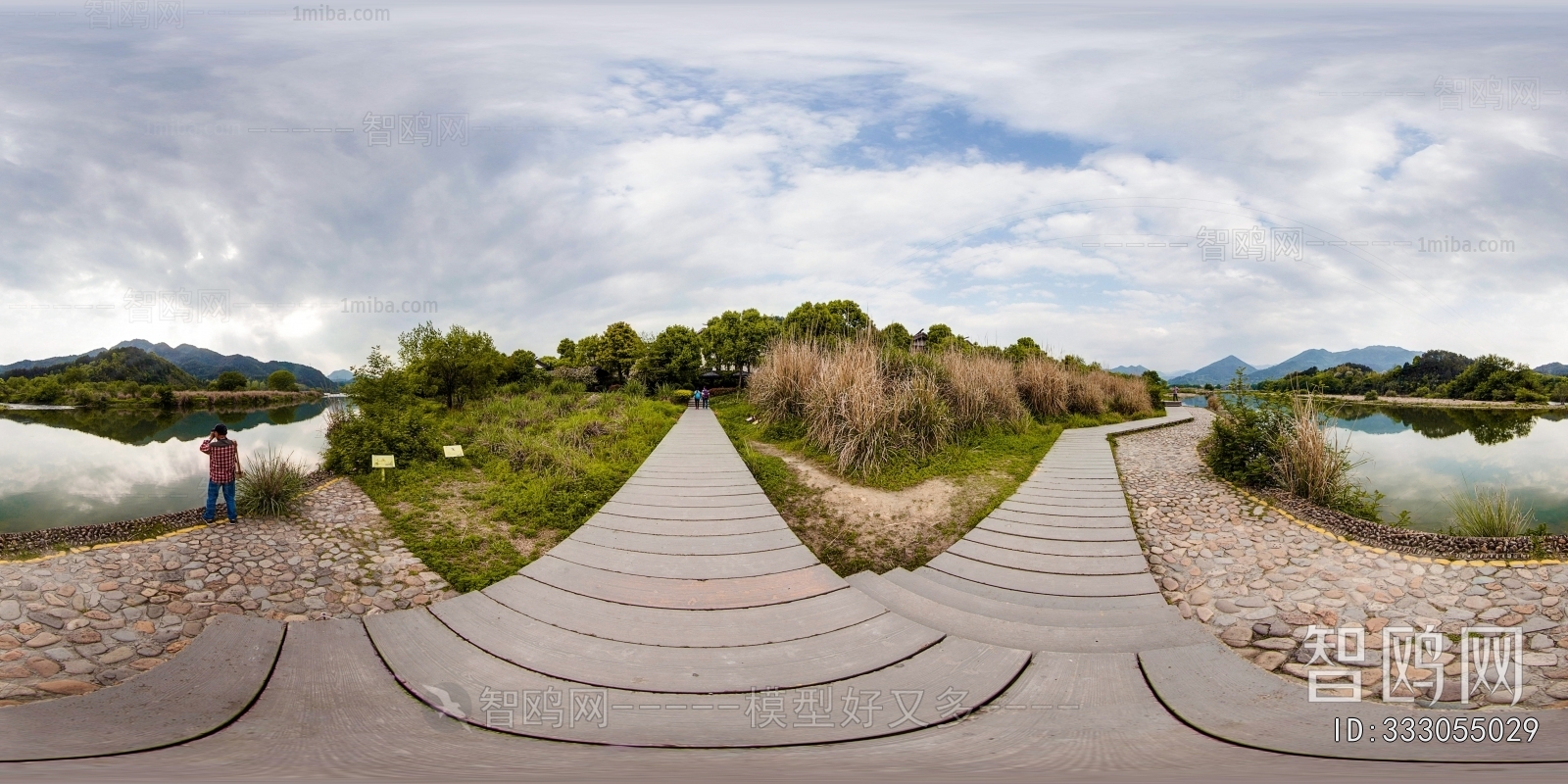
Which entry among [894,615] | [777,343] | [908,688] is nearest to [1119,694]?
[908,688]

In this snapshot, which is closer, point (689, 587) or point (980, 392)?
point (689, 587)

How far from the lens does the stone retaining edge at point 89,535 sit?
4141 millimetres

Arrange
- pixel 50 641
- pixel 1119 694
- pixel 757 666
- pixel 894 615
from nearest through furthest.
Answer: pixel 1119 694, pixel 757 666, pixel 894 615, pixel 50 641

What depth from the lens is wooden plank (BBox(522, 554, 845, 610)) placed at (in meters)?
3.08

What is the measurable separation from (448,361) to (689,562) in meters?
17.7

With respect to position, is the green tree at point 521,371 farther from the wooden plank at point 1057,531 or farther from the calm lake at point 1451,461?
the calm lake at point 1451,461

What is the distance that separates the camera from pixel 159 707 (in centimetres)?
226

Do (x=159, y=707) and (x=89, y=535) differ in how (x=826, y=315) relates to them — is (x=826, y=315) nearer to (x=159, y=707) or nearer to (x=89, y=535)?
(x=89, y=535)

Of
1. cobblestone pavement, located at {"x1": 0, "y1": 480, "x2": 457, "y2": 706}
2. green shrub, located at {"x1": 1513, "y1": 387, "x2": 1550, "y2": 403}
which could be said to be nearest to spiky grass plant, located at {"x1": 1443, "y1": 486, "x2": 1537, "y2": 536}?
cobblestone pavement, located at {"x1": 0, "y1": 480, "x2": 457, "y2": 706}

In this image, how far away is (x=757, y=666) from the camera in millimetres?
2346

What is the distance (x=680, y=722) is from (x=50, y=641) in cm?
386

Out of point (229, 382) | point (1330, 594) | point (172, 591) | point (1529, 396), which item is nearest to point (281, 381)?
point (229, 382)

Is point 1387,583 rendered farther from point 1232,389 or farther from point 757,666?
point 757,666

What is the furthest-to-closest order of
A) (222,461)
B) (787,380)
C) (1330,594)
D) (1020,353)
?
(1020,353) → (787,380) → (222,461) → (1330,594)
